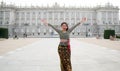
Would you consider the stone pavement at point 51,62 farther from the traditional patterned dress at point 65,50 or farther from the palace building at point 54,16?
the palace building at point 54,16

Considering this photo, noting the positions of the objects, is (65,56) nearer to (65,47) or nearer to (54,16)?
(65,47)

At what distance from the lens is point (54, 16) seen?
133500 millimetres

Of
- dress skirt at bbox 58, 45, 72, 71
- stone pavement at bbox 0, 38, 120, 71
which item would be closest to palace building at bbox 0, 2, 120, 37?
stone pavement at bbox 0, 38, 120, 71

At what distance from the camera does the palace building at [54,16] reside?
128m

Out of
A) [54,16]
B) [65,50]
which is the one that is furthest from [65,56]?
[54,16]

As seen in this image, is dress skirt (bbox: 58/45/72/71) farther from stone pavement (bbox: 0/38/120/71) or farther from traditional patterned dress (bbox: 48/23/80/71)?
stone pavement (bbox: 0/38/120/71)

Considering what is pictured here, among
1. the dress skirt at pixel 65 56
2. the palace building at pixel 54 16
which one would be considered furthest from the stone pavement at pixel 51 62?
the palace building at pixel 54 16

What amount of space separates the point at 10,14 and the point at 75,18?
3059 cm

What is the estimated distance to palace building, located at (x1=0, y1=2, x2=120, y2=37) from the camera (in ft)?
420

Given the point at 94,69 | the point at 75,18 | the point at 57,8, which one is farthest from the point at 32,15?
the point at 94,69

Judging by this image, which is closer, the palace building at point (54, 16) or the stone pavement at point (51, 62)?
the stone pavement at point (51, 62)

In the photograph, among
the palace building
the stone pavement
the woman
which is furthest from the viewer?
the palace building

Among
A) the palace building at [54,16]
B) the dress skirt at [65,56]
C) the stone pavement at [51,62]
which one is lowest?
the stone pavement at [51,62]

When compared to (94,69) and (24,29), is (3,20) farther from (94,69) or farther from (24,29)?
(94,69)
